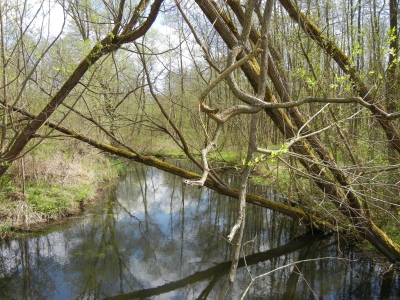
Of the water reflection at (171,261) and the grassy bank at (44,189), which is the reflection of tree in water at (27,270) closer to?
the water reflection at (171,261)

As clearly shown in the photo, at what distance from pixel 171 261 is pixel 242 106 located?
17.3ft

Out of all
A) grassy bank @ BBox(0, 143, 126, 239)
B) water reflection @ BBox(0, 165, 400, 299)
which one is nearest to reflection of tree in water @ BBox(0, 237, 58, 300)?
water reflection @ BBox(0, 165, 400, 299)

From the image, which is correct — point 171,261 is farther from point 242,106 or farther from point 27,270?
point 242,106

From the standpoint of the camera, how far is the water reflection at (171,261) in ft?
18.4

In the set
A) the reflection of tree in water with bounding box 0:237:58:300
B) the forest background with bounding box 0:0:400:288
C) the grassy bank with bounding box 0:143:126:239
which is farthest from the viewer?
the grassy bank with bounding box 0:143:126:239

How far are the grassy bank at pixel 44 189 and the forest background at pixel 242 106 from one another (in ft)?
0.15

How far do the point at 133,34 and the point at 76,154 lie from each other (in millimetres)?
8324

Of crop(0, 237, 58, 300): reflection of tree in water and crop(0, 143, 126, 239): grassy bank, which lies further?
crop(0, 143, 126, 239): grassy bank

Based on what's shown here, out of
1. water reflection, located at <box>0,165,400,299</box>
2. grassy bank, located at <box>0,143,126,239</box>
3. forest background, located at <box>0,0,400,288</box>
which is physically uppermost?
forest background, located at <box>0,0,400,288</box>

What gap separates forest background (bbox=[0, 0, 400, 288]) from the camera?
2.70 meters

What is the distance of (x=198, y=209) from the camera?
10203 mm

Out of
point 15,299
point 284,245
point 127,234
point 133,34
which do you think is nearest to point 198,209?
point 127,234

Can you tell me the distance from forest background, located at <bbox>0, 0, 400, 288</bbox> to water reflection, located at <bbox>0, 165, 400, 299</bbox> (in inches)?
30.4

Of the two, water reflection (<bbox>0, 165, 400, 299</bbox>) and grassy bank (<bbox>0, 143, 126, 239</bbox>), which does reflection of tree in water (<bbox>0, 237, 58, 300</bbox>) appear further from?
grassy bank (<bbox>0, 143, 126, 239</bbox>)
